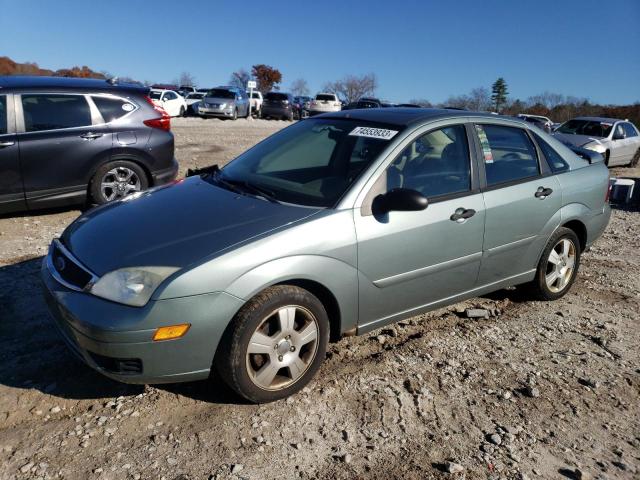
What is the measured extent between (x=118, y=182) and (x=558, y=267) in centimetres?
515

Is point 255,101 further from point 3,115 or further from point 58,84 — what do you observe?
point 3,115

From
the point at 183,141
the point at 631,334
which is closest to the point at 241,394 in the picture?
the point at 631,334

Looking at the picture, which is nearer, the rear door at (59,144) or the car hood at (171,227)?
the car hood at (171,227)

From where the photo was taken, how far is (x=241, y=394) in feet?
9.78

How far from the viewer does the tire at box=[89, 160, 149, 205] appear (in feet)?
21.5

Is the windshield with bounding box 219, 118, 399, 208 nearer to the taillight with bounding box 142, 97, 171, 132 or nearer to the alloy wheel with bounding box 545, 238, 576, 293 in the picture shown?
the alloy wheel with bounding box 545, 238, 576, 293

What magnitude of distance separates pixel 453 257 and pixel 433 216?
1.22 ft

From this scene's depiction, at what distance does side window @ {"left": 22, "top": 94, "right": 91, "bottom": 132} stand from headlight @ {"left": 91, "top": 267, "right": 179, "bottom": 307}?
14.2 ft

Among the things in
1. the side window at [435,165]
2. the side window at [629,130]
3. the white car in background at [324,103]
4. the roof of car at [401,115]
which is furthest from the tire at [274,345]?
the white car in background at [324,103]

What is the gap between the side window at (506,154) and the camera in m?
4.09

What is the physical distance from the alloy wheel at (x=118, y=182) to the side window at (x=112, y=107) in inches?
25.4

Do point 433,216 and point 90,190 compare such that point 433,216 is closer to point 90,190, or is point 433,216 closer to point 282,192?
point 282,192

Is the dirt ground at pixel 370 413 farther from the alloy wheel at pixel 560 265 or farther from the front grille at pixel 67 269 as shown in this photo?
the front grille at pixel 67 269

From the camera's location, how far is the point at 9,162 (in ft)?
19.5
